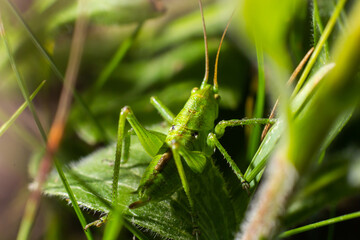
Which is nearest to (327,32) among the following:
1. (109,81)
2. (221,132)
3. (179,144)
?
(179,144)

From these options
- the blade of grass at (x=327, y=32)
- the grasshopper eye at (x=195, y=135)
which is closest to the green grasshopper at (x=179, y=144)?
the grasshopper eye at (x=195, y=135)

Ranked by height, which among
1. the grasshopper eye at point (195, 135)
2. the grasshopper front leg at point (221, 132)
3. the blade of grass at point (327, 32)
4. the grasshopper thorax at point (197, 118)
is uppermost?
the blade of grass at point (327, 32)

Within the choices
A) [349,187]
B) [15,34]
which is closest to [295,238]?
[349,187]

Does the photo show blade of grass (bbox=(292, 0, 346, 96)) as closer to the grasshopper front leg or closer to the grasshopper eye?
the grasshopper front leg

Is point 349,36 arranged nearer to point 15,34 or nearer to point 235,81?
point 235,81

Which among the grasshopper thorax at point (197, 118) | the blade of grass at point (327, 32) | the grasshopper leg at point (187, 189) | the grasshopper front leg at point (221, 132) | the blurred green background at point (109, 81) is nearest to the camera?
the blade of grass at point (327, 32)

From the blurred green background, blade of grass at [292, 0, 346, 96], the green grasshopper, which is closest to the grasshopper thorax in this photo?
the green grasshopper

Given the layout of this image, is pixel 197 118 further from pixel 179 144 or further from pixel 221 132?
pixel 179 144

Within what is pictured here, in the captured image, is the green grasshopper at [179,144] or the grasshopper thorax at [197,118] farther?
the grasshopper thorax at [197,118]

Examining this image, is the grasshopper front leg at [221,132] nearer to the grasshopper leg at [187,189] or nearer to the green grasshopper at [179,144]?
the green grasshopper at [179,144]
